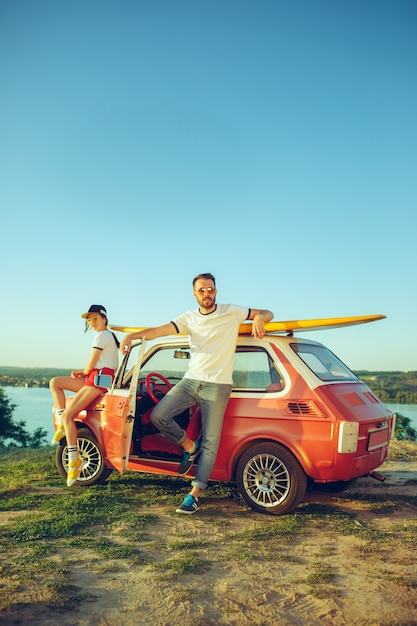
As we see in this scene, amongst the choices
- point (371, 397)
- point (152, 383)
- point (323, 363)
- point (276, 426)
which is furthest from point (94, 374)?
point (371, 397)

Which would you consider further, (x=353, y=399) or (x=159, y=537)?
(x=353, y=399)

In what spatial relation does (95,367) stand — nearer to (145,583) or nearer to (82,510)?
(82,510)

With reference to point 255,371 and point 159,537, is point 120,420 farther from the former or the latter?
point 159,537

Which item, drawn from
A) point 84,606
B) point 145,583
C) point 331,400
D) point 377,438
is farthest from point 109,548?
point 377,438

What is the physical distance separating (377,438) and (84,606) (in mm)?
3655

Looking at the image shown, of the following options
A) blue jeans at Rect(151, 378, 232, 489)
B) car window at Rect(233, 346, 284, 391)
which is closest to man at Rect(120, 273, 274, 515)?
blue jeans at Rect(151, 378, 232, 489)

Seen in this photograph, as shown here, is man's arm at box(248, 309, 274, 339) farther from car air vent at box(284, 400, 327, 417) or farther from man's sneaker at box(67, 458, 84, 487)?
man's sneaker at box(67, 458, 84, 487)

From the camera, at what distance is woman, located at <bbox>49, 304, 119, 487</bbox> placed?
696 centimetres

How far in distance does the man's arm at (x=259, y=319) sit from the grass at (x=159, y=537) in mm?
1877

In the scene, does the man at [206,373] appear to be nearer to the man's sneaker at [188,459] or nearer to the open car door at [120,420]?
the man's sneaker at [188,459]

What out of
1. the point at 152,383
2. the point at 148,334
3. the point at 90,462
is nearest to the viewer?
the point at 148,334

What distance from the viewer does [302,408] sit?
5.79m

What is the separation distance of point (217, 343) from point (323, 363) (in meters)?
1.24

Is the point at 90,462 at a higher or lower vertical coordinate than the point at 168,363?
lower
